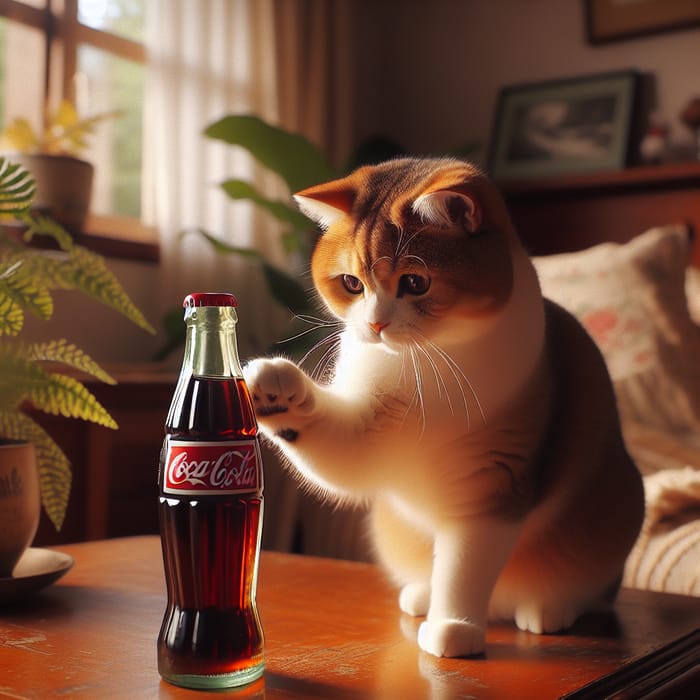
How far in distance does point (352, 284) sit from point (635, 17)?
2.50m

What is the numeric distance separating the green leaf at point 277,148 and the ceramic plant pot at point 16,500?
5.32 feet

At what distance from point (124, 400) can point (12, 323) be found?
1.21m

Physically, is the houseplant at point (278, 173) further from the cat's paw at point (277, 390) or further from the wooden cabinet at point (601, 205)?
the cat's paw at point (277, 390)

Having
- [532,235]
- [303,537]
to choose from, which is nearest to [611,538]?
[303,537]

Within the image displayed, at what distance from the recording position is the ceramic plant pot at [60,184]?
2.11 meters

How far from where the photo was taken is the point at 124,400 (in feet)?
6.63

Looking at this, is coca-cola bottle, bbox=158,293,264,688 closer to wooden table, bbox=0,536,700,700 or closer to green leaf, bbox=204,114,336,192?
wooden table, bbox=0,536,700,700

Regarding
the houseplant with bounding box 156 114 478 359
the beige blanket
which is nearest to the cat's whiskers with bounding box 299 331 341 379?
the beige blanket

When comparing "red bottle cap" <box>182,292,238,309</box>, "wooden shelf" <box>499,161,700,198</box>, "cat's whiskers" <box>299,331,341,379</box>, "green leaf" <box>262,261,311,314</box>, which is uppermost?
"wooden shelf" <box>499,161,700,198</box>

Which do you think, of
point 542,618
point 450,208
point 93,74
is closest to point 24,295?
point 450,208

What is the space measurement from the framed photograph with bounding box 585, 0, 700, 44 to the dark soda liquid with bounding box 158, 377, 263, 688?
263cm

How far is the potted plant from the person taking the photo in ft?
6.88

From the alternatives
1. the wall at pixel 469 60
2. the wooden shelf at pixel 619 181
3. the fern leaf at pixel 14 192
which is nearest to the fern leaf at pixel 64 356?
the fern leaf at pixel 14 192

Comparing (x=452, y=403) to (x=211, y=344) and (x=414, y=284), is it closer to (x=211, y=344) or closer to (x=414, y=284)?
(x=414, y=284)
